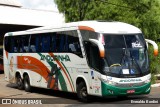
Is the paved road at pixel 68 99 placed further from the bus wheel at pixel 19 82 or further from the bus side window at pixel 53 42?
the bus side window at pixel 53 42

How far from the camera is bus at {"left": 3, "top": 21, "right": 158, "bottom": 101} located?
14016mm

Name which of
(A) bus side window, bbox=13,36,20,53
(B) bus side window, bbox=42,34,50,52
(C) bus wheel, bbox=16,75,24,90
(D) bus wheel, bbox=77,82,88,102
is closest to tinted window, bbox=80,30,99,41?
(D) bus wheel, bbox=77,82,88,102

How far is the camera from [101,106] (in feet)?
43.9

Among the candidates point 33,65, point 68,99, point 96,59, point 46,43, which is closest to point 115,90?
point 96,59

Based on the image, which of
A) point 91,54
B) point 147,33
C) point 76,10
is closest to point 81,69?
point 91,54

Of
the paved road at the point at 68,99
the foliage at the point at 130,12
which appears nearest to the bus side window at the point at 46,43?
the paved road at the point at 68,99

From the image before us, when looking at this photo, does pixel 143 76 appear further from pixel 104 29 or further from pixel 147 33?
pixel 147 33

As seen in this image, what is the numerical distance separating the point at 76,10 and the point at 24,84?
14.8 metres

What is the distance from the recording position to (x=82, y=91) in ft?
49.4

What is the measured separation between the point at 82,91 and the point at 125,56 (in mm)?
2248

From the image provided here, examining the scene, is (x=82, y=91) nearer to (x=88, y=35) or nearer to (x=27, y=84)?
(x=88, y=35)

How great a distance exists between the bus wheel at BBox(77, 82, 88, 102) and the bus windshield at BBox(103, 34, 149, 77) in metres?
1.45

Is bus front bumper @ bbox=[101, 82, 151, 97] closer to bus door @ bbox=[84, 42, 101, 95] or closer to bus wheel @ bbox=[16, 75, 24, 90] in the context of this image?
bus door @ bbox=[84, 42, 101, 95]

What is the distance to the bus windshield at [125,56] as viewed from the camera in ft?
46.0
